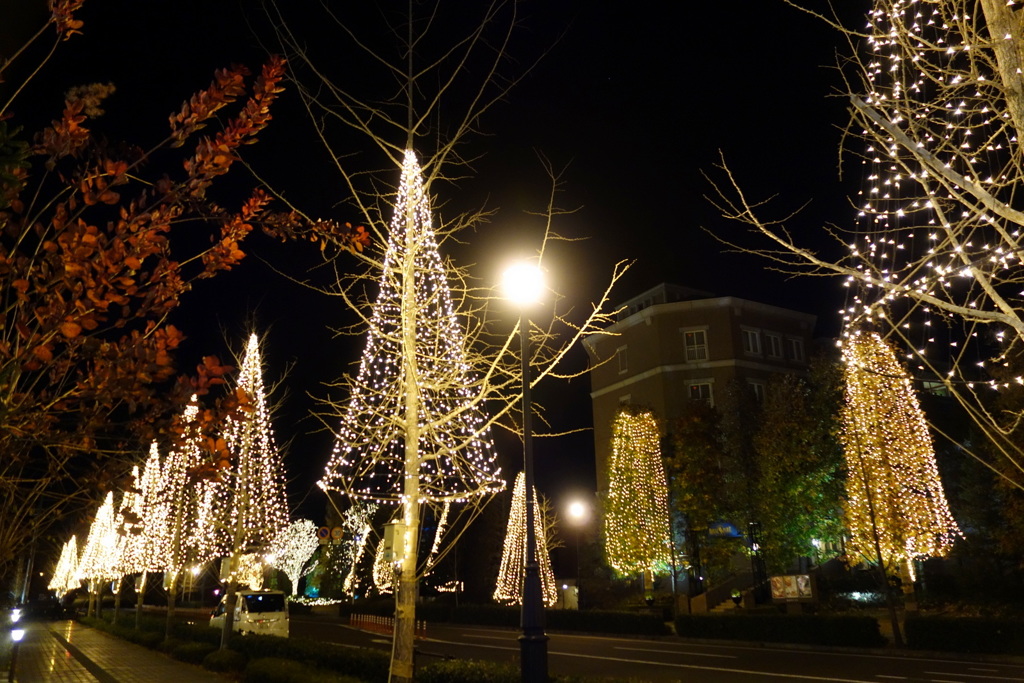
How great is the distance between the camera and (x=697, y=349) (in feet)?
139

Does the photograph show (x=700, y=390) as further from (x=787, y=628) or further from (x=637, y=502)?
(x=787, y=628)

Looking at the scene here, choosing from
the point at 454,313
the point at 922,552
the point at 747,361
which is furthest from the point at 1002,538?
the point at 454,313

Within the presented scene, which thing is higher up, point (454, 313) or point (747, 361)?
point (747, 361)

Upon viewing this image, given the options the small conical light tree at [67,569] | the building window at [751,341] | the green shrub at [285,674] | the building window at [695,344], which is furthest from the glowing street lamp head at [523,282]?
the small conical light tree at [67,569]

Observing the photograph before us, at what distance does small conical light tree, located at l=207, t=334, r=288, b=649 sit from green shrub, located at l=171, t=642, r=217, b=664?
1.84ft

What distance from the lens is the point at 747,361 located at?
41.8m

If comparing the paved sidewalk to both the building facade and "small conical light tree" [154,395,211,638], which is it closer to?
"small conical light tree" [154,395,211,638]

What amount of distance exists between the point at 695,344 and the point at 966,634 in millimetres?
24377

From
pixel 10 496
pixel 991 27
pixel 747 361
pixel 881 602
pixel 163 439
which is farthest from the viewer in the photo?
pixel 747 361

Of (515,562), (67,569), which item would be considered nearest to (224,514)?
(515,562)

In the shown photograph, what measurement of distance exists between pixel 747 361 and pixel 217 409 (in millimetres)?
40601

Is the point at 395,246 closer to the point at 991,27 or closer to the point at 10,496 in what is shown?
the point at 10,496

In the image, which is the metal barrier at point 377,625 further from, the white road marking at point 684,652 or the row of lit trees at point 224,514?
the white road marking at point 684,652

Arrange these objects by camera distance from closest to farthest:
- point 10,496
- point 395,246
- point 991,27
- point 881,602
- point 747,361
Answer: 1. point 991,27
2. point 10,496
3. point 395,246
4. point 881,602
5. point 747,361
